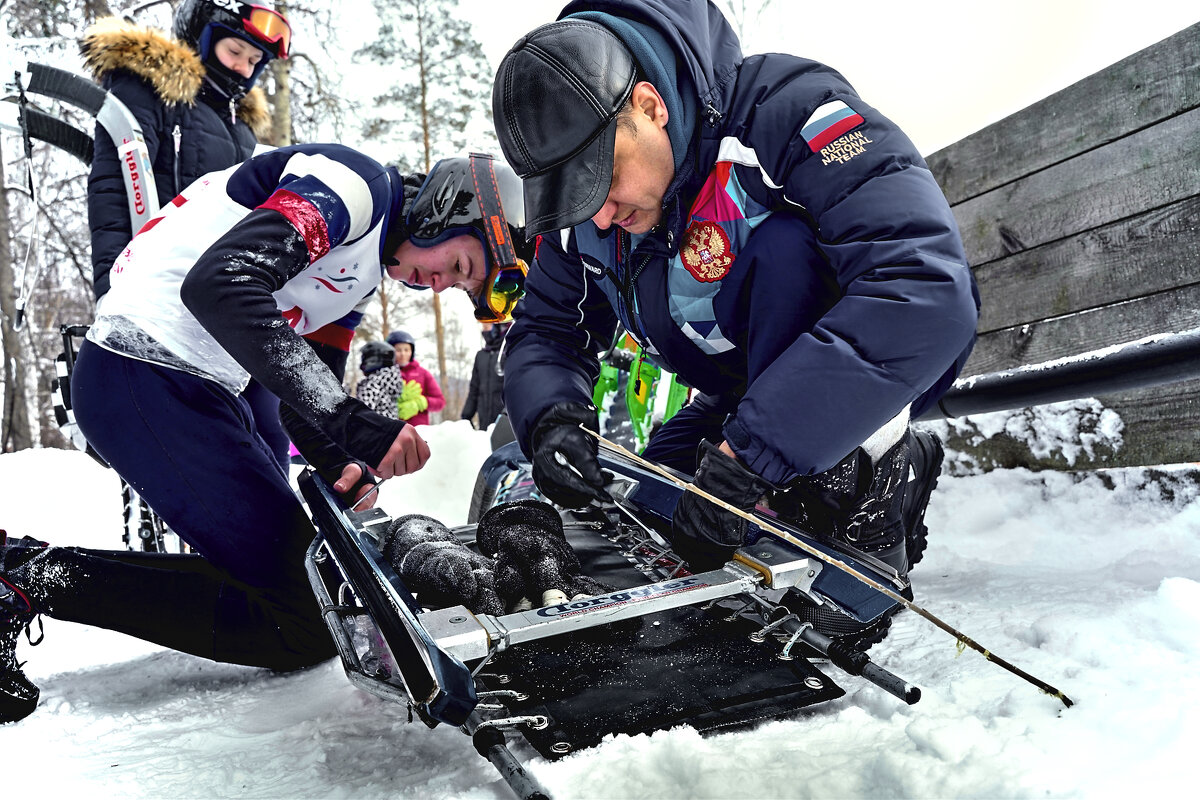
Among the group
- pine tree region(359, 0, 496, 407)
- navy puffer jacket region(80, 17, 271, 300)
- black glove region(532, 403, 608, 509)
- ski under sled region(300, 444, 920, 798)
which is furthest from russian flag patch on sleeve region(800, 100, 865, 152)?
pine tree region(359, 0, 496, 407)

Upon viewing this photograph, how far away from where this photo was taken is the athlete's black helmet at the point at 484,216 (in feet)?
7.61

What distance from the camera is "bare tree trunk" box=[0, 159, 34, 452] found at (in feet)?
30.7

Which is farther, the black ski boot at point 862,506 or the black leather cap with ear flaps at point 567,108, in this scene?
the black ski boot at point 862,506

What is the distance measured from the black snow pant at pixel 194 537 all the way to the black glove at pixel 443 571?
1.70 ft

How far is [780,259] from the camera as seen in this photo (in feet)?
5.26

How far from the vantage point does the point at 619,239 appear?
74.4 inches

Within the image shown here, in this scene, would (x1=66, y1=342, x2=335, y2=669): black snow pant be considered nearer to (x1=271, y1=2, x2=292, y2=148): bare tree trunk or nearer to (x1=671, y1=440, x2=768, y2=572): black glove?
(x1=671, y1=440, x2=768, y2=572): black glove

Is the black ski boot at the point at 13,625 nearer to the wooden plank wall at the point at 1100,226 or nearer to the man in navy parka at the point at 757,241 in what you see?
the man in navy parka at the point at 757,241

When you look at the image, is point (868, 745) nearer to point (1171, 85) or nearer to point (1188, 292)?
point (1188, 292)

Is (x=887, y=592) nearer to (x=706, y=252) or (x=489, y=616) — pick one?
(x=489, y=616)

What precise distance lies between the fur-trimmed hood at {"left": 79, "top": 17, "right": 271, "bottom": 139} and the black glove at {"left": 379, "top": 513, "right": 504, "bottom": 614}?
261cm

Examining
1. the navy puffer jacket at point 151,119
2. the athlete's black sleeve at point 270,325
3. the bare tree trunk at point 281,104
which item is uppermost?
the bare tree trunk at point 281,104

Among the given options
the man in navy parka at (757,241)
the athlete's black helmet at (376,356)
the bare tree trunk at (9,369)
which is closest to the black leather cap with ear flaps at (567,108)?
the man in navy parka at (757,241)

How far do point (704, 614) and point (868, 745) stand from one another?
0.48 m
